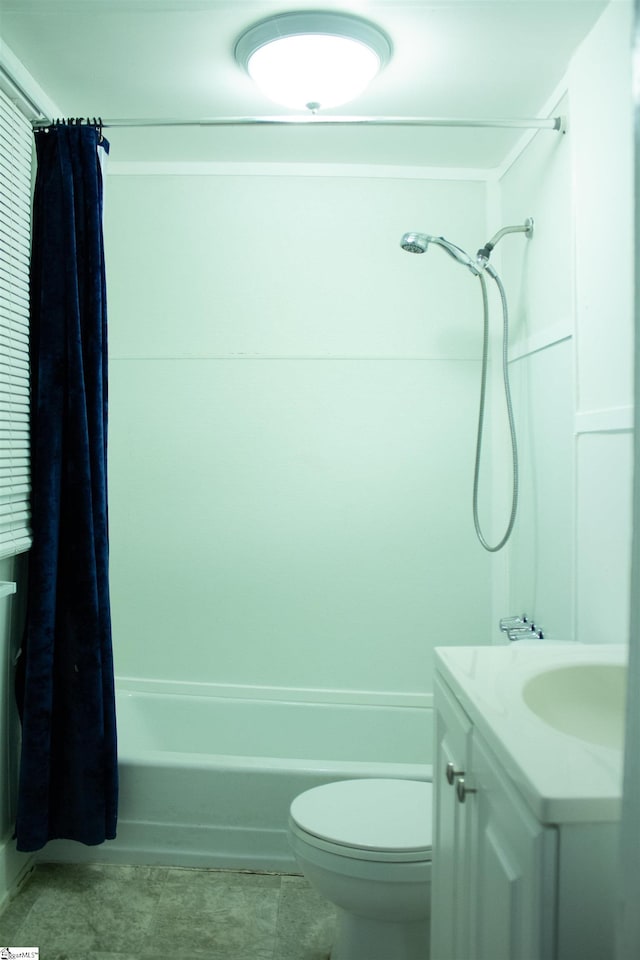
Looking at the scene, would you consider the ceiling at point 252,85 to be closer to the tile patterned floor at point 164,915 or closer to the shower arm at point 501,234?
the shower arm at point 501,234

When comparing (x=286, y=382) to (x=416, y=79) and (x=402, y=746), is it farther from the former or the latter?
(x=402, y=746)

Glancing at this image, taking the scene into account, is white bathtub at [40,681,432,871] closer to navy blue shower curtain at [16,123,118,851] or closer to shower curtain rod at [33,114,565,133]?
navy blue shower curtain at [16,123,118,851]

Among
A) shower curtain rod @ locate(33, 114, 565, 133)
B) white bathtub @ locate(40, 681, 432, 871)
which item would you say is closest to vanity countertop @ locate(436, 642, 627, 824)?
white bathtub @ locate(40, 681, 432, 871)

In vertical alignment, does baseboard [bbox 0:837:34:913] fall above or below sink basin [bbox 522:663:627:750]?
below

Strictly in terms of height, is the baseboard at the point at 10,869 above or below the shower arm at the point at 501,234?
below

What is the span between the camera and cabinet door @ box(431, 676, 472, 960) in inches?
45.1

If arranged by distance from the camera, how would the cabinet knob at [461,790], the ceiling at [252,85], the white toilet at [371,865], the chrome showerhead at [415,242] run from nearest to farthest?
the cabinet knob at [461,790] < the white toilet at [371,865] < the ceiling at [252,85] < the chrome showerhead at [415,242]

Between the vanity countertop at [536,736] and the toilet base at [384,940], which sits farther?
the toilet base at [384,940]

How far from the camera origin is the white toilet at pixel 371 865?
5.19ft

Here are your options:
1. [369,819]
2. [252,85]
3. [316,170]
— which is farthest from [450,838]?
[316,170]

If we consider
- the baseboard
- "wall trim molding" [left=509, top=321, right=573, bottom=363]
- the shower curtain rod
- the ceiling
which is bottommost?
the baseboard

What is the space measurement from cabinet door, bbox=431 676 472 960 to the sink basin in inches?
5.9

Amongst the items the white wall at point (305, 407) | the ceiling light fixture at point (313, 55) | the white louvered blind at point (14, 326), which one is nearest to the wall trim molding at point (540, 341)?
the white wall at point (305, 407)

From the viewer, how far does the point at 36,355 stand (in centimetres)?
208
